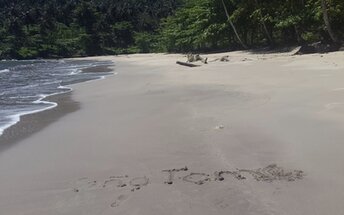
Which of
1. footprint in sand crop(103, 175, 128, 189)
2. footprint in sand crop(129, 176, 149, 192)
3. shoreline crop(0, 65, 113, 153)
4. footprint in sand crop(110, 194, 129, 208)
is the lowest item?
shoreline crop(0, 65, 113, 153)

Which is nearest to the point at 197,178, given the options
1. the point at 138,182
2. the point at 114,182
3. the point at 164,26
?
the point at 138,182

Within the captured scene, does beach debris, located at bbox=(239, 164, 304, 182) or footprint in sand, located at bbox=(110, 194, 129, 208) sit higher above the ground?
beach debris, located at bbox=(239, 164, 304, 182)

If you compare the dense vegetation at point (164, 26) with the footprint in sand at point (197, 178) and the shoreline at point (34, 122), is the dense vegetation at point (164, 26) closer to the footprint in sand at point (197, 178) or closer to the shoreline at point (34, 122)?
the shoreline at point (34, 122)

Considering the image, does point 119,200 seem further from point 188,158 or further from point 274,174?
point 274,174

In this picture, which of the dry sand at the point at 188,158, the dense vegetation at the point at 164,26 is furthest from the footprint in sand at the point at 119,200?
the dense vegetation at the point at 164,26

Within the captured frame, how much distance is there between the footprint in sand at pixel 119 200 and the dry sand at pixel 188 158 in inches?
0.4

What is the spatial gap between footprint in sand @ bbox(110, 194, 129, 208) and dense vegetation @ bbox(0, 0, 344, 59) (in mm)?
23218

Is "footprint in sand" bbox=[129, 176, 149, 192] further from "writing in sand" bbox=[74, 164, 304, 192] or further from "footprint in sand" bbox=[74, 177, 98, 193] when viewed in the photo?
"footprint in sand" bbox=[74, 177, 98, 193]

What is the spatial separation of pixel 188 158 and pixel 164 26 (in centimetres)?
6480

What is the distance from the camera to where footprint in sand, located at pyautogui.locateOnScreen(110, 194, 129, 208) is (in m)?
4.58

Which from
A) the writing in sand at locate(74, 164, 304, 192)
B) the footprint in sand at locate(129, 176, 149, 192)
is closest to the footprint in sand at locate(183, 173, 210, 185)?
the writing in sand at locate(74, 164, 304, 192)

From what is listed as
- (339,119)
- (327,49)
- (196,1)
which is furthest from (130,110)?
(196,1)

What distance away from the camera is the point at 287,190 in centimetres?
457

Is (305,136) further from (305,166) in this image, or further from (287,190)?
(287,190)
